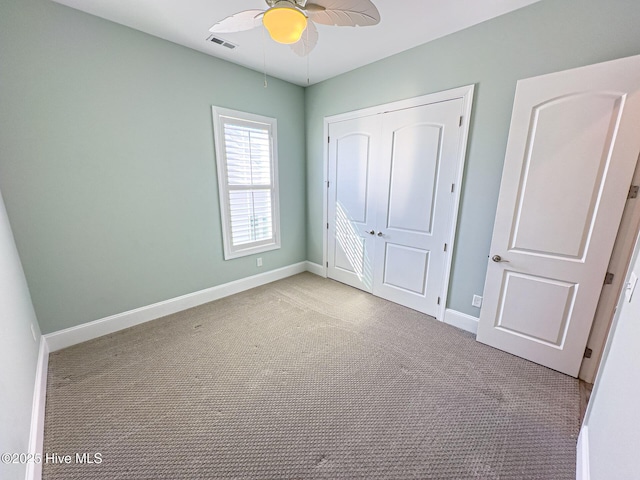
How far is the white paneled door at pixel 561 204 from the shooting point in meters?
1.59

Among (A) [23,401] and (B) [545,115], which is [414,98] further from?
(A) [23,401]

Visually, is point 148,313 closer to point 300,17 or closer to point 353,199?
point 353,199

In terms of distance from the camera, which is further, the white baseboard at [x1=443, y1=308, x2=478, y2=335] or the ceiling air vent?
the white baseboard at [x1=443, y1=308, x2=478, y2=335]

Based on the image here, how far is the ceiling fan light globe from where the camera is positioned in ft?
3.88

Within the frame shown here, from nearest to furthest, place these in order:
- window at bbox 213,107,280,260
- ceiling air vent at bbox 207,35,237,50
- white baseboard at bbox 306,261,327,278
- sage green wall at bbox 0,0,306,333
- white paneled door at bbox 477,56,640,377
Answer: white paneled door at bbox 477,56,640,377 < sage green wall at bbox 0,0,306,333 < ceiling air vent at bbox 207,35,237,50 < window at bbox 213,107,280,260 < white baseboard at bbox 306,261,327,278

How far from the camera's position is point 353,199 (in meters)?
3.26

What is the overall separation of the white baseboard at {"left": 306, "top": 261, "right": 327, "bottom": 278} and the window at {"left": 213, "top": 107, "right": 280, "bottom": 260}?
749 millimetres

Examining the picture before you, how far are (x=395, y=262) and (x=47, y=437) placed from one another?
2.98m

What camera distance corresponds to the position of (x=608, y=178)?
5.33ft

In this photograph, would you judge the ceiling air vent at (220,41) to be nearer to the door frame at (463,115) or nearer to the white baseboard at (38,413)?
the door frame at (463,115)

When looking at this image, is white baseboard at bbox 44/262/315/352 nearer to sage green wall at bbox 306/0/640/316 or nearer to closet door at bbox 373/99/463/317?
closet door at bbox 373/99/463/317

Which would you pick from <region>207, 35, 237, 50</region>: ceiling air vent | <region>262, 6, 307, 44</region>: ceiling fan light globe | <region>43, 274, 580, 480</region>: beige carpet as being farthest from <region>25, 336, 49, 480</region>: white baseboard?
<region>207, 35, 237, 50</region>: ceiling air vent

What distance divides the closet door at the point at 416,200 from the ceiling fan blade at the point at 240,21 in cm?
168

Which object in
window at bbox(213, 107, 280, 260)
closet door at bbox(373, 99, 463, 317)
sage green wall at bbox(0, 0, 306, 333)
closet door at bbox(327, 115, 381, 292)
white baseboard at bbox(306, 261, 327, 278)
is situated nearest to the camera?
sage green wall at bbox(0, 0, 306, 333)
